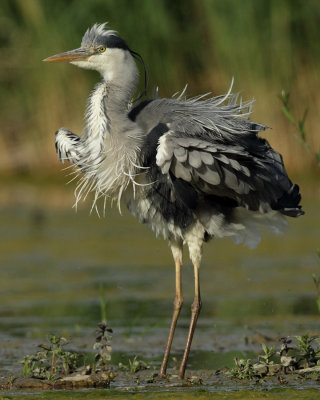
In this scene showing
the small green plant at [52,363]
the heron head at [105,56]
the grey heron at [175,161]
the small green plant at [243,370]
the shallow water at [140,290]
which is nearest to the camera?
the small green plant at [243,370]

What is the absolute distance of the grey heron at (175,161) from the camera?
5230 mm

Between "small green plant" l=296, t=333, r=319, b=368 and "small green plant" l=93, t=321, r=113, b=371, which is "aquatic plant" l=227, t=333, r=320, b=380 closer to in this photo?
"small green plant" l=296, t=333, r=319, b=368

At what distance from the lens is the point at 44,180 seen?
14359mm

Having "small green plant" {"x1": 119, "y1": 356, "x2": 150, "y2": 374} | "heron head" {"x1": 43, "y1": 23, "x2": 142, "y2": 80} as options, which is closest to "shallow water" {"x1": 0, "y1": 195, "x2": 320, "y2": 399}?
"small green plant" {"x1": 119, "y1": 356, "x2": 150, "y2": 374}

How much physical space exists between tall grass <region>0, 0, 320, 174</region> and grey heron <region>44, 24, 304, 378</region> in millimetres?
7106

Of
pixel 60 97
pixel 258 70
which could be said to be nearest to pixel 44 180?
pixel 60 97

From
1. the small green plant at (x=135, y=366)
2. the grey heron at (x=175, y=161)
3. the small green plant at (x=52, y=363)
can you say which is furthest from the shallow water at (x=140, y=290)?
the grey heron at (x=175, y=161)

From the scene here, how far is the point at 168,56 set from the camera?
13781mm

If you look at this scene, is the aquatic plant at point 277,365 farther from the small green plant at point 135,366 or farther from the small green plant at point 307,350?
the small green plant at point 135,366

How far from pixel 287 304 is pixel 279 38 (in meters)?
6.19

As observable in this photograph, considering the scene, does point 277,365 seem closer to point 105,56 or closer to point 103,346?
point 103,346

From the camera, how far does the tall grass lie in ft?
42.0

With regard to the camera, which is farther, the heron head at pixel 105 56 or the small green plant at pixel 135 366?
the heron head at pixel 105 56

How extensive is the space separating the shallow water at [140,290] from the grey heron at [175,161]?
2.63 ft
